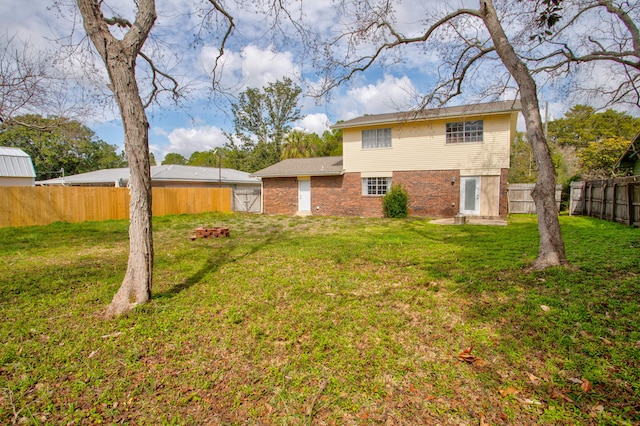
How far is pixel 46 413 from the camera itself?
92.8 inches

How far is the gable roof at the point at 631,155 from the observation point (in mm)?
12840

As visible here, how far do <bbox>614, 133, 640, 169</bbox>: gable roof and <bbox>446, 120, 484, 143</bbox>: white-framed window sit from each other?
532 centimetres

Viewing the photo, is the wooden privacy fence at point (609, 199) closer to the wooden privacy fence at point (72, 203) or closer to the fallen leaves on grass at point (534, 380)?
the fallen leaves on grass at point (534, 380)

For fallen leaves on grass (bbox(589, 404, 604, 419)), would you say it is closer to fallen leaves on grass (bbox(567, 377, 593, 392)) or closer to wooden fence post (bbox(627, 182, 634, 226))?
fallen leaves on grass (bbox(567, 377, 593, 392))

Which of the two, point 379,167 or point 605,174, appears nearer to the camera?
point 379,167

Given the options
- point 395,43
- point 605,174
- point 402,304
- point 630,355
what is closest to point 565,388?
point 630,355

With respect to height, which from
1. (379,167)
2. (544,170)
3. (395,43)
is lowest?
(544,170)

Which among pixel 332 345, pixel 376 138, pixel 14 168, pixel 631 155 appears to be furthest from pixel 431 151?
pixel 14 168

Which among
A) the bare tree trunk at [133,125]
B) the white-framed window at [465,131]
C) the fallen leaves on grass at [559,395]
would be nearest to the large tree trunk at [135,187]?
the bare tree trunk at [133,125]

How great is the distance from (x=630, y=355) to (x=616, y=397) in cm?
69

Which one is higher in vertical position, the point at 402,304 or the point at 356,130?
the point at 356,130

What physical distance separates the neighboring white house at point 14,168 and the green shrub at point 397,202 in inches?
876

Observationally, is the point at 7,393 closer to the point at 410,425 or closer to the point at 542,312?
the point at 410,425

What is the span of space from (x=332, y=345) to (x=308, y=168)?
15793mm
